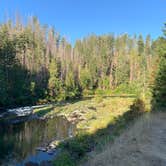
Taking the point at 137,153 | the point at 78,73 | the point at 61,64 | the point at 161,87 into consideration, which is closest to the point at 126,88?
the point at 78,73

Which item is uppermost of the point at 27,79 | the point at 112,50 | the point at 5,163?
the point at 112,50

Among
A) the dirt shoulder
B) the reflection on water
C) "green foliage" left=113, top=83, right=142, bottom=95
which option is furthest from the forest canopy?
the dirt shoulder

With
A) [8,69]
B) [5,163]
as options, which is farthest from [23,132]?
[8,69]

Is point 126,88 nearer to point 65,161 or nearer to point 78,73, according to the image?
point 78,73

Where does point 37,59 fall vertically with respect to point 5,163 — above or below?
above

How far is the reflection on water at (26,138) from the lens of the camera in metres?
13.7

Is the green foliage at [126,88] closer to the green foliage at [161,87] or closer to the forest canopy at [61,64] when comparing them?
the forest canopy at [61,64]

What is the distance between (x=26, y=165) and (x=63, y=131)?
8.51 m

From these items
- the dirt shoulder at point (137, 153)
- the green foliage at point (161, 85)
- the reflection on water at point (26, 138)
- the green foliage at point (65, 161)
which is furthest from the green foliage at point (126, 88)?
the dirt shoulder at point (137, 153)

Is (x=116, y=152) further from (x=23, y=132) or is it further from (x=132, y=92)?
(x=132, y=92)

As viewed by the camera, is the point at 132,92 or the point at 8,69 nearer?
the point at 8,69

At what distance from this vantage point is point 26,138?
1834 centimetres

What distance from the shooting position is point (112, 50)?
267 feet

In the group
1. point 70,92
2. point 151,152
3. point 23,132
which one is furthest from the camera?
point 70,92
